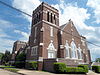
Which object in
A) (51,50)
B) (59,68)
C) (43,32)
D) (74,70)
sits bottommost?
(74,70)

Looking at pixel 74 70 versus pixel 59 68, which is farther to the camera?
pixel 74 70

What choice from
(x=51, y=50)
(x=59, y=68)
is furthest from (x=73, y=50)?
(x=59, y=68)

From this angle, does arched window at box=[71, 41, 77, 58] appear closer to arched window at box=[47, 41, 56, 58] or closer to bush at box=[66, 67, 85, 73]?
arched window at box=[47, 41, 56, 58]

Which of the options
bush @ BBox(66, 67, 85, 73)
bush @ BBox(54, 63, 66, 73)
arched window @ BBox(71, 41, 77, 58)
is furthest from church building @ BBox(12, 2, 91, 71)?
bush @ BBox(54, 63, 66, 73)

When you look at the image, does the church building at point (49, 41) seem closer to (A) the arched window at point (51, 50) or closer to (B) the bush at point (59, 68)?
(A) the arched window at point (51, 50)

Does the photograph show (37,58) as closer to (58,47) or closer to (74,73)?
(58,47)

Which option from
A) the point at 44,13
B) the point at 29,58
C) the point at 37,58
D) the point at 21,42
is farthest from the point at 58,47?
the point at 21,42

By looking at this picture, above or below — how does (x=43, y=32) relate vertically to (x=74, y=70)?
above

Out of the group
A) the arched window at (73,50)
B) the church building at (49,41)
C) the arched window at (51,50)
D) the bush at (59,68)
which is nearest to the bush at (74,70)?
the bush at (59,68)

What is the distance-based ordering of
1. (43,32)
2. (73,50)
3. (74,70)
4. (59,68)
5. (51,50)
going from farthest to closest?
→ (73,50), (51,50), (43,32), (74,70), (59,68)

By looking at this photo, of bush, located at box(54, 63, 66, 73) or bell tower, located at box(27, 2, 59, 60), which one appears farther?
bell tower, located at box(27, 2, 59, 60)

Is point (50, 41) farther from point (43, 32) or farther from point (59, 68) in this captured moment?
point (59, 68)

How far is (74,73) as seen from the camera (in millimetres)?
17953

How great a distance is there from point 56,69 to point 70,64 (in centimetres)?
411
